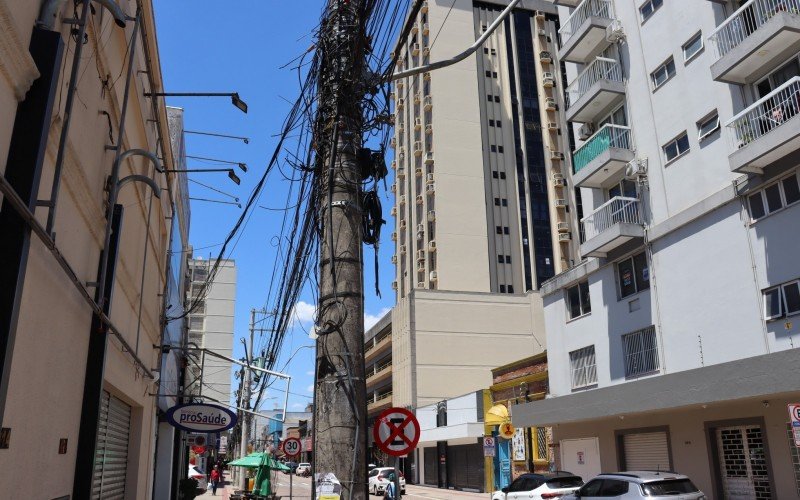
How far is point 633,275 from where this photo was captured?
77.1ft

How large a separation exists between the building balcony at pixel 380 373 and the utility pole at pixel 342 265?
54.2 meters

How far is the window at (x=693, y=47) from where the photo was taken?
69.6ft

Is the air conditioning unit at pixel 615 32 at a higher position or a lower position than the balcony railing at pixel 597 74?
higher

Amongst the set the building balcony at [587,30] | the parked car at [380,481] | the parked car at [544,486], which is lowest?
the parked car at [380,481]

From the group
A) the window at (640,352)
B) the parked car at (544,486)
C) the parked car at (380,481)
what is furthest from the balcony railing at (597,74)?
the parked car at (380,481)

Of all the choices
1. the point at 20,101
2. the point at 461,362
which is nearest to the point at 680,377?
the point at 20,101

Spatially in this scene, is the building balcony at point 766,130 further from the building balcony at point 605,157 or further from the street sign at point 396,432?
the street sign at point 396,432

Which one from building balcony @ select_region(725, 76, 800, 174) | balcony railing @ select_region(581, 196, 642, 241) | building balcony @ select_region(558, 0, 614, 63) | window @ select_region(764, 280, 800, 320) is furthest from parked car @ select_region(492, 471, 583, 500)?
building balcony @ select_region(558, 0, 614, 63)

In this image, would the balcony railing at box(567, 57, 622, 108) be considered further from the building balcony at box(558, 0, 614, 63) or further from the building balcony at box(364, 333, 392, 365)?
the building balcony at box(364, 333, 392, 365)

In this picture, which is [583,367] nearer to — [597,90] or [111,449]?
[597,90]

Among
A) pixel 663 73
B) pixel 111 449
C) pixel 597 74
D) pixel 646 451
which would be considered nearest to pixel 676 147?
pixel 663 73

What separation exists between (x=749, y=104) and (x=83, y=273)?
18.5m

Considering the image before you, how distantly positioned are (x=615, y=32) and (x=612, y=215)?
23.8 feet

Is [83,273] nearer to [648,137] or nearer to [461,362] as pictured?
[648,137]
